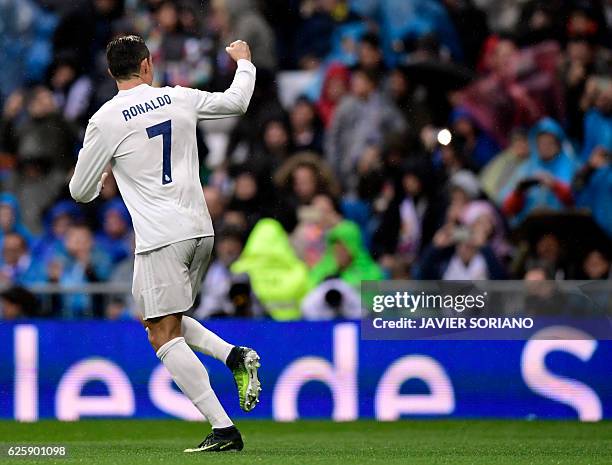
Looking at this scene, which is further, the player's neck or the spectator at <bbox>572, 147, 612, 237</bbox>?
the spectator at <bbox>572, 147, 612, 237</bbox>

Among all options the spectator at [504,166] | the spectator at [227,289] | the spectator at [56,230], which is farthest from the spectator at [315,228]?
the spectator at [56,230]

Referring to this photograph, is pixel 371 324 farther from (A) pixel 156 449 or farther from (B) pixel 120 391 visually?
(A) pixel 156 449

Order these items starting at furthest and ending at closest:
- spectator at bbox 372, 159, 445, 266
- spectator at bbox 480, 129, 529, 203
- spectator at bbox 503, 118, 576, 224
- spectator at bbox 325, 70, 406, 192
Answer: spectator at bbox 325, 70, 406, 192 < spectator at bbox 480, 129, 529, 203 < spectator at bbox 372, 159, 445, 266 < spectator at bbox 503, 118, 576, 224

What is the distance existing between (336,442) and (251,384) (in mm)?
1709

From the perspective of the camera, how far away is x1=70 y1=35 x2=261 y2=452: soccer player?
801 centimetres

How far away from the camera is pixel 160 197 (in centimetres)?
804

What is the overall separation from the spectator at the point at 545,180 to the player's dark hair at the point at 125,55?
6059mm

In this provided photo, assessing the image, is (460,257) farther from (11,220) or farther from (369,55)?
(11,220)

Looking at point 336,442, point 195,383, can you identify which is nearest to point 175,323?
point 195,383

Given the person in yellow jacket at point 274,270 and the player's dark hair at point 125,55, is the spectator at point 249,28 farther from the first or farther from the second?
the player's dark hair at point 125,55

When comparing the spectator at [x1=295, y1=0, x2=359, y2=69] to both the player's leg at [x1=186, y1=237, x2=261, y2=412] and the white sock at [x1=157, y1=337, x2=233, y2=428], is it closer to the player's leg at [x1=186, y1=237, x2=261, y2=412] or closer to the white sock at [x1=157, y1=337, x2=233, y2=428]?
the player's leg at [x1=186, y1=237, x2=261, y2=412]

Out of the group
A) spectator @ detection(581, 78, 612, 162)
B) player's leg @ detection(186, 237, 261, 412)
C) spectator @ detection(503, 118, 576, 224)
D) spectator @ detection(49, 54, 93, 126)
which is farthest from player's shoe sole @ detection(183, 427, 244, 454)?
spectator @ detection(49, 54, 93, 126)

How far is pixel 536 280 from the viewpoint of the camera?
1173 centimetres

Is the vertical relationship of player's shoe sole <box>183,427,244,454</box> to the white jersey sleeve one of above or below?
below
